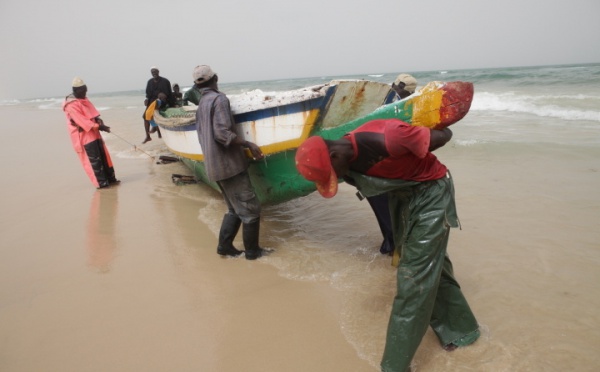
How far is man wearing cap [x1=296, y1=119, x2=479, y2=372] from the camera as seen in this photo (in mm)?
1759

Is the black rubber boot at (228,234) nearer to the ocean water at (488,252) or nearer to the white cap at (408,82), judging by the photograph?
the ocean water at (488,252)

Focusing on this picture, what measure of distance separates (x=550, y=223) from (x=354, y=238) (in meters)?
1.98

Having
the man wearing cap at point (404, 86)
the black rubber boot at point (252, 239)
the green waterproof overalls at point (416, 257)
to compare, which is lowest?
the black rubber boot at point (252, 239)

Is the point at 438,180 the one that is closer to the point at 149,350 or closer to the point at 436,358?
the point at 436,358

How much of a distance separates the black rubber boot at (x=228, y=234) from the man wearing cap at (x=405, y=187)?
168 cm

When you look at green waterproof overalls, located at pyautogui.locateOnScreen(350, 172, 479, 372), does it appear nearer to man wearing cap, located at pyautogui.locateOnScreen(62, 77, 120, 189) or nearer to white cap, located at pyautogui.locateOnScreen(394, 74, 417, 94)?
white cap, located at pyautogui.locateOnScreen(394, 74, 417, 94)

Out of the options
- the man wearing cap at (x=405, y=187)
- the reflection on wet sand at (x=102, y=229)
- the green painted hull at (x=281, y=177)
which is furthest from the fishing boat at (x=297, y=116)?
the reflection on wet sand at (x=102, y=229)

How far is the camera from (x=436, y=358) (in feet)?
7.01

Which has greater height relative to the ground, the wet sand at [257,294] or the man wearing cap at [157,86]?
the man wearing cap at [157,86]

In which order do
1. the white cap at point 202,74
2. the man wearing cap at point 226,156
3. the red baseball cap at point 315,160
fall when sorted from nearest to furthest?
the red baseball cap at point 315,160 < the man wearing cap at point 226,156 < the white cap at point 202,74

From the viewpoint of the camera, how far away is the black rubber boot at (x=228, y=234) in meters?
3.44

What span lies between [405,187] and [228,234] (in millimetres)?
1962

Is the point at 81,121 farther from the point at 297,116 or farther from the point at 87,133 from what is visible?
the point at 297,116

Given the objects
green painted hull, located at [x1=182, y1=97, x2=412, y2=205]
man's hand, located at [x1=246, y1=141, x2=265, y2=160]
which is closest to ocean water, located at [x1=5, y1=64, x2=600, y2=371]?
green painted hull, located at [x1=182, y1=97, x2=412, y2=205]
